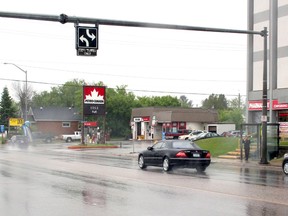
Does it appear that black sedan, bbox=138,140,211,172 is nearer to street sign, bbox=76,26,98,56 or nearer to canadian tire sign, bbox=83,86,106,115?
street sign, bbox=76,26,98,56

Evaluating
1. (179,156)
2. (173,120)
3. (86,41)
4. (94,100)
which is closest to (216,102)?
(173,120)

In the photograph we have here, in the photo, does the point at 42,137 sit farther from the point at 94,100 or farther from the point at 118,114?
the point at 94,100

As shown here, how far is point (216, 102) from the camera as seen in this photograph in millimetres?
146125

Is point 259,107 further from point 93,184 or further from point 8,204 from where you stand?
point 8,204

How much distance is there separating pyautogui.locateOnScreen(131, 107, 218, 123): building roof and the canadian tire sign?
1945cm

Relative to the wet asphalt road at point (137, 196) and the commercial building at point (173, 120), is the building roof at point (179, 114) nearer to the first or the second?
the commercial building at point (173, 120)

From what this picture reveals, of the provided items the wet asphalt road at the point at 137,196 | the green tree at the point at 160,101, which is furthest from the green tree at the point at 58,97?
the wet asphalt road at the point at 137,196

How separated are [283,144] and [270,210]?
68.1ft

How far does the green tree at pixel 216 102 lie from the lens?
14450 centimetres

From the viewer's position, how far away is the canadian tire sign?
2092 inches

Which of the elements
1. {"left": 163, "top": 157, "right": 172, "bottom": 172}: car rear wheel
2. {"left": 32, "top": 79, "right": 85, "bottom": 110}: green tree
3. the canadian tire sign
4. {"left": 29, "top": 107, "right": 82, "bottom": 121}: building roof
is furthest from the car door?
{"left": 32, "top": 79, "right": 85, "bottom": 110}: green tree

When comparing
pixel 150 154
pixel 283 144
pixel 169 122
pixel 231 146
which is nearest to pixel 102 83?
pixel 169 122

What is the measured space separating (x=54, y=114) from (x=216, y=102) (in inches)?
2663

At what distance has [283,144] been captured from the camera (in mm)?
29891
